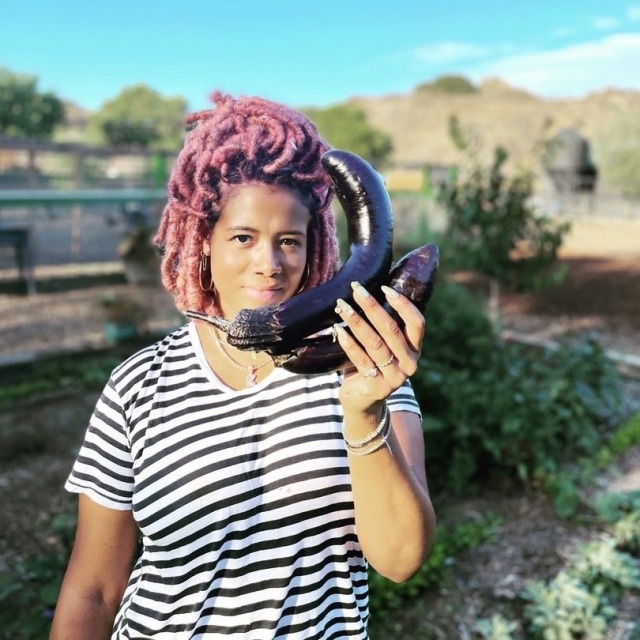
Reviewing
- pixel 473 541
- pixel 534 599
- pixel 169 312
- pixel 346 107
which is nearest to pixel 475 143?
pixel 169 312

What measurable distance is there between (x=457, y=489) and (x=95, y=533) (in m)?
3.36

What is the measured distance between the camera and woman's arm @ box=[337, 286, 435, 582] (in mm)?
1069

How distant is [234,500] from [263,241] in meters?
0.51

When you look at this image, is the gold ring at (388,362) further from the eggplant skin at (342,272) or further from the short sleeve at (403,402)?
the short sleeve at (403,402)

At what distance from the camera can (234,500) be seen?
4.48 ft

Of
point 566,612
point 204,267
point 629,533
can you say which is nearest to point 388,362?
point 204,267

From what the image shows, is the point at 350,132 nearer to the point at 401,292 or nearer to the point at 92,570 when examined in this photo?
the point at 92,570

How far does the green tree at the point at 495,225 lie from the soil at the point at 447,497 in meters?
1.15

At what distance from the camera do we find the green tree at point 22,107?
56.2 meters

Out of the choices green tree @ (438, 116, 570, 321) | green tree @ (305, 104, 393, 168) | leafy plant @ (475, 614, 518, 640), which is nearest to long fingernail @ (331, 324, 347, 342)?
leafy plant @ (475, 614, 518, 640)

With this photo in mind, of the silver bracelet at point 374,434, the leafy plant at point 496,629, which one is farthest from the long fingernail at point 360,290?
the leafy plant at point 496,629

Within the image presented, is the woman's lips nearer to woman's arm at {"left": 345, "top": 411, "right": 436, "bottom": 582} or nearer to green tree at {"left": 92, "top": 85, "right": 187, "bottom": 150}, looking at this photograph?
woman's arm at {"left": 345, "top": 411, "right": 436, "bottom": 582}

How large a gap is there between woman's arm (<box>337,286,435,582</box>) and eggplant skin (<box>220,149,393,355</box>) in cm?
8

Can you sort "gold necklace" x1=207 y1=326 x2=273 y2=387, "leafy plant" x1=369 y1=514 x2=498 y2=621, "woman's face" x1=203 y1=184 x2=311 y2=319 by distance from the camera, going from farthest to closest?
"leafy plant" x1=369 y1=514 x2=498 y2=621 → "gold necklace" x1=207 y1=326 x2=273 y2=387 → "woman's face" x1=203 y1=184 x2=311 y2=319
